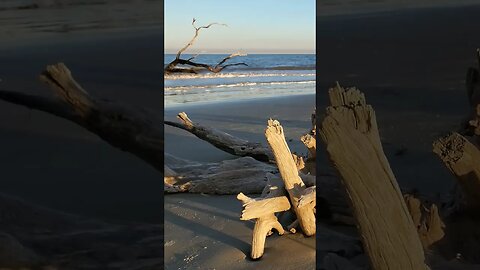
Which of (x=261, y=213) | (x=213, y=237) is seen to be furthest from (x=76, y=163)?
(x=213, y=237)

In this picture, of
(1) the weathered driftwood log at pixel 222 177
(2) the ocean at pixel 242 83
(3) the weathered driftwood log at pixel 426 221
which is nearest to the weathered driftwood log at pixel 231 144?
(1) the weathered driftwood log at pixel 222 177

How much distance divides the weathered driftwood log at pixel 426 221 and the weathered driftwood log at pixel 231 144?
4166 millimetres

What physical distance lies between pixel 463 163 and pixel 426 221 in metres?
0.30

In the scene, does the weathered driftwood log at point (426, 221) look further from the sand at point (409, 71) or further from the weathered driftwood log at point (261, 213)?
the weathered driftwood log at point (261, 213)

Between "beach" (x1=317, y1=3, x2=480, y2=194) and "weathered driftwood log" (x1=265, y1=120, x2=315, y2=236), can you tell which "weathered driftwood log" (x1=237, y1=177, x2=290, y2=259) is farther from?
"beach" (x1=317, y1=3, x2=480, y2=194)

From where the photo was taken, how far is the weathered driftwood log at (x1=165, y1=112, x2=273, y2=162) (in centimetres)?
662

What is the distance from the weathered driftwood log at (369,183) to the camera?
2125 millimetres

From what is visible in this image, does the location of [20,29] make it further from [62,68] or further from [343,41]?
[343,41]

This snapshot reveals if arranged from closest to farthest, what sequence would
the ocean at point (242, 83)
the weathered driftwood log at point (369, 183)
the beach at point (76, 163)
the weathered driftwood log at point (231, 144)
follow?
the weathered driftwood log at point (369, 183) < the beach at point (76, 163) < the weathered driftwood log at point (231, 144) < the ocean at point (242, 83)

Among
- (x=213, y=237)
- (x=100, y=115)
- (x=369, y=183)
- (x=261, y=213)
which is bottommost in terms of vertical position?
(x=213, y=237)

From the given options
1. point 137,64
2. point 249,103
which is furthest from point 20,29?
point 249,103

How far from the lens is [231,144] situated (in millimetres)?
6973

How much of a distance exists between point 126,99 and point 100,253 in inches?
27.2

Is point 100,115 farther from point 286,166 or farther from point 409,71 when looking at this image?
point 286,166
